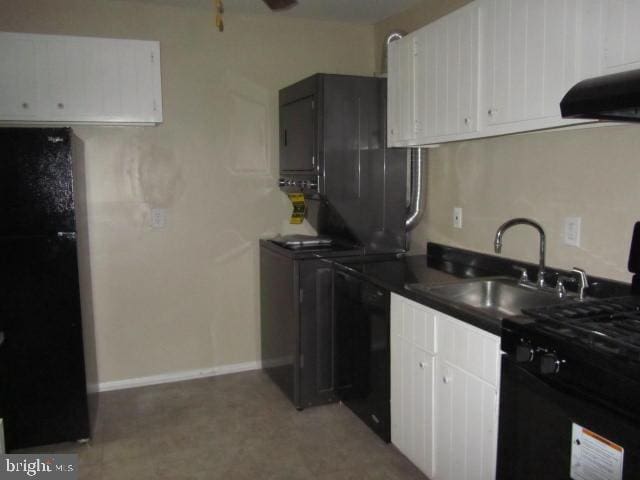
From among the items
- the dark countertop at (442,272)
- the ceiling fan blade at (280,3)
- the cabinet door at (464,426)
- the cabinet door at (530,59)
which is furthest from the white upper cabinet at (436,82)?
the cabinet door at (464,426)

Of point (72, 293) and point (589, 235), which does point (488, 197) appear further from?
point (72, 293)

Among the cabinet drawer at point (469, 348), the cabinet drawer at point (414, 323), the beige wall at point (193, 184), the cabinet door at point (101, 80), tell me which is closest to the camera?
the cabinet drawer at point (469, 348)

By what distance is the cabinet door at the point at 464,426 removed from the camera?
189cm

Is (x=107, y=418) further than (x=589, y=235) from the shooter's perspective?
Yes

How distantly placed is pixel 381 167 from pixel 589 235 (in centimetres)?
130

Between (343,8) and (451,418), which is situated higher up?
(343,8)

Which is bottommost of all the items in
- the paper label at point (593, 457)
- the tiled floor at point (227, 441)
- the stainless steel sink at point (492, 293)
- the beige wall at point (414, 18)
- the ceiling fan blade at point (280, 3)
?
the tiled floor at point (227, 441)

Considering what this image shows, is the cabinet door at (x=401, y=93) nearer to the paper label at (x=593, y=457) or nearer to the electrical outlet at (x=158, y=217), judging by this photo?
the electrical outlet at (x=158, y=217)

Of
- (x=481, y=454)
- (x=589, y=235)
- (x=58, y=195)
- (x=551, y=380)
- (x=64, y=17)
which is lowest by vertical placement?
(x=481, y=454)

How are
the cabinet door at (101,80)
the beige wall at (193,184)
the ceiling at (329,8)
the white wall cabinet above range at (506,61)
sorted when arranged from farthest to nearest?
1. the beige wall at (193,184)
2. the ceiling at (329,8)
3. the cabinet door at (101,80)
4. the white wall cabinet above range at (506,61)

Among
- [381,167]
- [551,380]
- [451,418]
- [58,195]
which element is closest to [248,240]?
[381,167]

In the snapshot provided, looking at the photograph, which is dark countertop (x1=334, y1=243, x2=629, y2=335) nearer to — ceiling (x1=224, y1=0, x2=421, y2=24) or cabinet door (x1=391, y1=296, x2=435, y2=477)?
cabinet door (x1=391, y1=296, x2=435, y2=477)

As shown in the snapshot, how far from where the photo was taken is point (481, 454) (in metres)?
1.94

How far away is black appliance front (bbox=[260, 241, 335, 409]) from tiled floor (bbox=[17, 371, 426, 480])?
11cm
